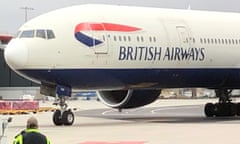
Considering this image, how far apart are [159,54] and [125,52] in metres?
1.55

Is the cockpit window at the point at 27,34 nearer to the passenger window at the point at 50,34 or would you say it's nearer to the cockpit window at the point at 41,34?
the cockpit window at the point at 41,34

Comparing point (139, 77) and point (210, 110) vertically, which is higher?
point (139, 77)

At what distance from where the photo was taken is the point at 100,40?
22453 mm

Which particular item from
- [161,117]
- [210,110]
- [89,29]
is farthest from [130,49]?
[210,110]

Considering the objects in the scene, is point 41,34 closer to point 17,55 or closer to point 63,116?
point 17,55

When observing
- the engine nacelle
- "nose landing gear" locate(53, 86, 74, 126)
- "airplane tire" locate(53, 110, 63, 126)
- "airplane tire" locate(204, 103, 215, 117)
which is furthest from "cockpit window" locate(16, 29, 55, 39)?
"airplane tire" locate(204, 103, 215, 117)

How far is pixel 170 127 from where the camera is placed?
2175 centimetres

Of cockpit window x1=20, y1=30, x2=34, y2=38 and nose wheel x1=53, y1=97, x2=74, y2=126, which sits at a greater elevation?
cockpit window x1=20, y1=30, x2=34, y2=38

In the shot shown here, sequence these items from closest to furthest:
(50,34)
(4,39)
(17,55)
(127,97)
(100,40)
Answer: (17,55)
(50,34)
(100,40)
(127,97)
(4,39)

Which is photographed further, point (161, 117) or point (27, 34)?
point (161, 117)

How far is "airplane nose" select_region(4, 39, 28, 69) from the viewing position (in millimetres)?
21312

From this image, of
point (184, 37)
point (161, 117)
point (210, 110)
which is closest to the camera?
point (184, 37)

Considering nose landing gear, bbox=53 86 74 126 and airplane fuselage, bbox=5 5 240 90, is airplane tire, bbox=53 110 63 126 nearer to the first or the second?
nose landing gear, bbox=53 86 74 126

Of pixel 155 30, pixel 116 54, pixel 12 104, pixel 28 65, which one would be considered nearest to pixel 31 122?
pixel 28 65
